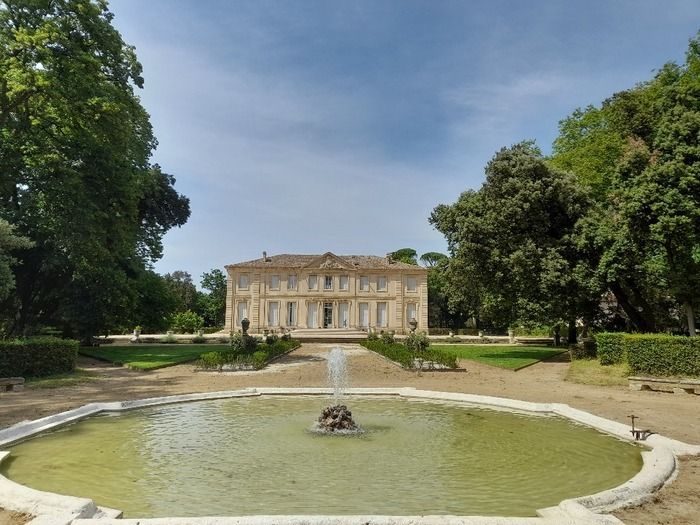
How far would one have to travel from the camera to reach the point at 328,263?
2286 inches

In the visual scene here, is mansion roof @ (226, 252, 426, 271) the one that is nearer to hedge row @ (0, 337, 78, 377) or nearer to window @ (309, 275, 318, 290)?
window @ (309, 275, 318, 290)

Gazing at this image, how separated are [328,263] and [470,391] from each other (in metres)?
43.0

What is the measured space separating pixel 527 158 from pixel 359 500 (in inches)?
930

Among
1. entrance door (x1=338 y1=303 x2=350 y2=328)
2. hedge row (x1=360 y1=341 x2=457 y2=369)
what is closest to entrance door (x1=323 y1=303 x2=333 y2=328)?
entrance door (x1=338 y1=303 x2=350 y2=328)

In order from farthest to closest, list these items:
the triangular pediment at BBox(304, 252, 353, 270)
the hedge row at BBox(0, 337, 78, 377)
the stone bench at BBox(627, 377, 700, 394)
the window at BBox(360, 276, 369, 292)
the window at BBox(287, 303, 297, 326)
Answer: the window at BBox(360, 276, 369, 292)
the triangular pediment at BBox(304, 252, 353, 270)
the window at BBox(287, 303, 297, 326)
the hedge row at BBox(0, 337, 78, 377)
the stone bench at BBox(627, 377, 700, 394)

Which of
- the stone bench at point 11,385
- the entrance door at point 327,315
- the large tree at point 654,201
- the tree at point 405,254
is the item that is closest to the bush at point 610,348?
the large tree at point 654,201

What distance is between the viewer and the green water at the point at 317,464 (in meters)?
6.00

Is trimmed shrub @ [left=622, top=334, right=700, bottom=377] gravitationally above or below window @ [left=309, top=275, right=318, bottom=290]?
below

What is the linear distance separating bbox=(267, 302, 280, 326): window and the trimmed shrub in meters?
Answer: 42.9

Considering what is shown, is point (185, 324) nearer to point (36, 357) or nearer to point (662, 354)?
point (36, 357)

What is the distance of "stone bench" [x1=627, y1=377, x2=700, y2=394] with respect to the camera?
1563cm

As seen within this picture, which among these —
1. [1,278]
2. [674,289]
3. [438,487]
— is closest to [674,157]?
[674,289]

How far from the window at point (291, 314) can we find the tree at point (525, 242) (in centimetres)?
3177

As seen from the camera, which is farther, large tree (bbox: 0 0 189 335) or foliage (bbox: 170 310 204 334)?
foliage (bbox: 170 310 204 334)
